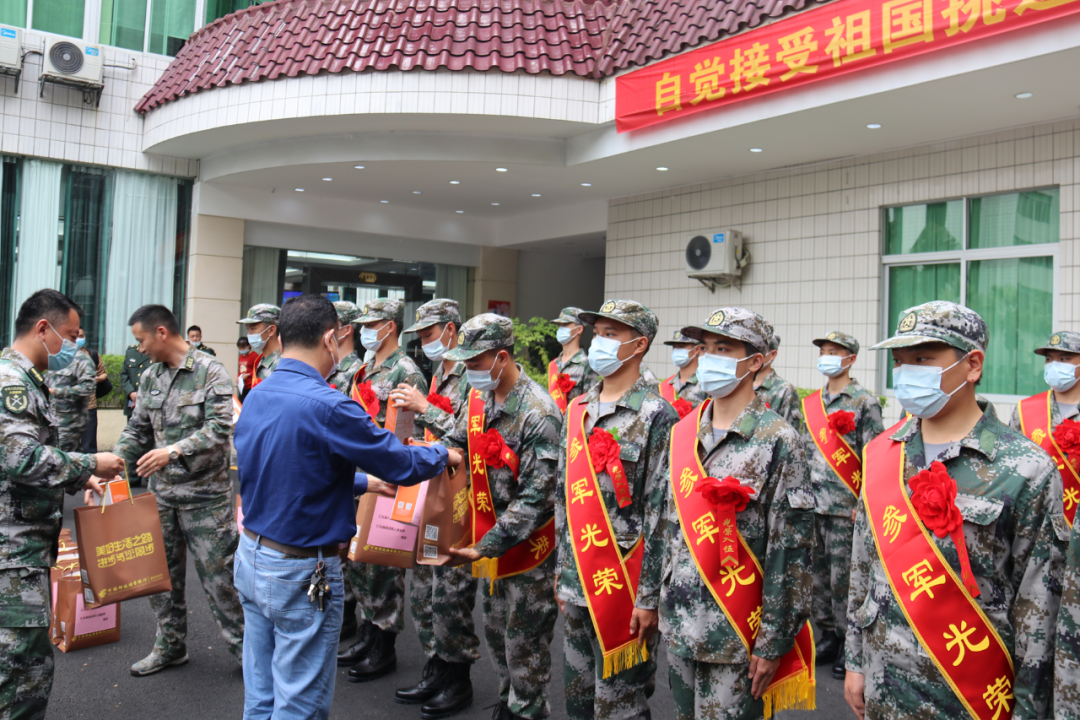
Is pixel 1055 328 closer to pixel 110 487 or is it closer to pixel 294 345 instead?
pixel 294 345

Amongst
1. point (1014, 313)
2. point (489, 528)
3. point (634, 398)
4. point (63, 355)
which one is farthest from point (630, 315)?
point (1014, 313)

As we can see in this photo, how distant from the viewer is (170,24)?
1249 cm

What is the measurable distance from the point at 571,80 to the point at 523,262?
23.3ft

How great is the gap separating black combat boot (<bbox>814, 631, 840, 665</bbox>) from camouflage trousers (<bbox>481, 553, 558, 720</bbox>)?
2.07 meters

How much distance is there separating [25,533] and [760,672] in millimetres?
2960

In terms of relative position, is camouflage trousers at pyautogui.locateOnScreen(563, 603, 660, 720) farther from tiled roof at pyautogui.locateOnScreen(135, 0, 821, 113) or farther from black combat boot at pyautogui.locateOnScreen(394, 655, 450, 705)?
tiled roof at pyautogui.locateOnScreen(135, 0, 821, 113)

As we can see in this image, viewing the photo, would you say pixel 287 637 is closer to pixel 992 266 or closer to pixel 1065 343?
pixel 1065 343

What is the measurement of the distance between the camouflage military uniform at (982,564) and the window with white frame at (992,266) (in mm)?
6962

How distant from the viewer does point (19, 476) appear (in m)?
3.09

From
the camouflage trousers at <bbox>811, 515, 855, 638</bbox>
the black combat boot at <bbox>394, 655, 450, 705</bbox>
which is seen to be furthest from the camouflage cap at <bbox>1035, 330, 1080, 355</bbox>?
the black combat boot at <bbox>394, 655, 450, 705</bbox>

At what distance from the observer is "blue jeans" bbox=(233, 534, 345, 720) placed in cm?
267

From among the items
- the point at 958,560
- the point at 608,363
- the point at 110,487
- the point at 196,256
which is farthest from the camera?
the point at 196,256

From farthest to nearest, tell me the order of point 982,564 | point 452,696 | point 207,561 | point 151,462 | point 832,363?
point 832,363, point 207,561, point 452,696, point 151,462, point 982,564

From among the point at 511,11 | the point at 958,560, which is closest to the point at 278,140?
the point at 511,11
